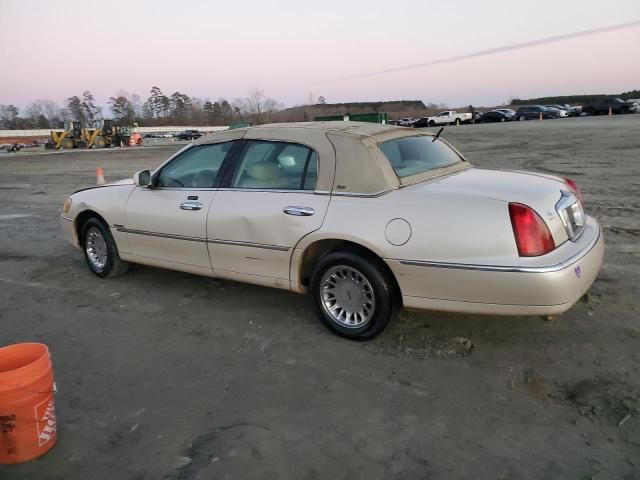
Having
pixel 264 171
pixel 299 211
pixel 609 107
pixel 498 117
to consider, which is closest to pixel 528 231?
pixel 299 211

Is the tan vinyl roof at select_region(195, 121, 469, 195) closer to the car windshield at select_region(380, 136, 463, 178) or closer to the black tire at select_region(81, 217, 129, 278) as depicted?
the car windshield at select_region(380, 136, 463, 178)

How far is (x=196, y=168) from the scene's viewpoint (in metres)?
4.87

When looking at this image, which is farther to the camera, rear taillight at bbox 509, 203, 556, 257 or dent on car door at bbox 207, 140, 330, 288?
dent on car door at bbox 207, 140, 330, 288

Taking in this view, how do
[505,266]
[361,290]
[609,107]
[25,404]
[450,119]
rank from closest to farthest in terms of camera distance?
[25,404] → [505,266] → [361,290] → [609,107] → [450,119]

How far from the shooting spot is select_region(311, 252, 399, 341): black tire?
146 inches

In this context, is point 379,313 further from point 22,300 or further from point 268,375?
point 22,300

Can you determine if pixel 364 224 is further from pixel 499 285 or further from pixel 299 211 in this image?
pixel 499 285

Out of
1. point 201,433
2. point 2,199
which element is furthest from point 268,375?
point 2,199

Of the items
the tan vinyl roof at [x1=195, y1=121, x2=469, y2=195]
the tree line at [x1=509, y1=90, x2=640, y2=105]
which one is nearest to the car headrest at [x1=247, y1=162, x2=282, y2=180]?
the tan vinyl roof at [x1=195, y1=121, x2=469, y2=195]

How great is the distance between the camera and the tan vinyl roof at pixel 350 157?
378 cm

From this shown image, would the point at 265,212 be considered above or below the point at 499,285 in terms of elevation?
above

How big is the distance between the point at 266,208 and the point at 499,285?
6.11 ft

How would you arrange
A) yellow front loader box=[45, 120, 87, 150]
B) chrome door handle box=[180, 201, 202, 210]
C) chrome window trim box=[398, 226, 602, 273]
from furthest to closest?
yellow front loader box=[45, 120, 87, 150] → chrome door handle box=[180, 201, 202, 210] → chrome window trim box=[398, 226, 602, 273]

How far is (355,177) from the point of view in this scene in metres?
3.82
